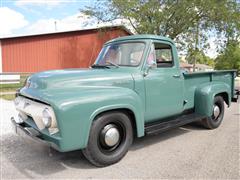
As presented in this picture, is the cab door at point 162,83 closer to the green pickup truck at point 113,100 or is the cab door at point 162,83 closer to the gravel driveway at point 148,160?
the green pickup truck at point 113,100

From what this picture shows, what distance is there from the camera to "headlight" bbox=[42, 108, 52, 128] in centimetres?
314

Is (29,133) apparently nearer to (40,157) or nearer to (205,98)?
(40,157)

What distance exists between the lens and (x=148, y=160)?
391 cm

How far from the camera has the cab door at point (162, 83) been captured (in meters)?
4.29

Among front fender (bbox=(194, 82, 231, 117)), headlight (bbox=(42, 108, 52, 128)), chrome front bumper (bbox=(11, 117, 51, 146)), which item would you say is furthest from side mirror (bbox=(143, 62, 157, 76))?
chrome front bumper (bbox=(11, 117, 51, 146))

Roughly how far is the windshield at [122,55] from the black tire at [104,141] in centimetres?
112

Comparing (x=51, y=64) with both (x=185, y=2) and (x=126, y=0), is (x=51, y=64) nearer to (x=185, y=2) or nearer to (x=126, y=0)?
(x=126, y=0)

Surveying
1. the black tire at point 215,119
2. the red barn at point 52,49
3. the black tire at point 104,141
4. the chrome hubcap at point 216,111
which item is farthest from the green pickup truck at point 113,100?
the red barn at point 52,49

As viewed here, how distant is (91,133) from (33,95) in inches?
41.0

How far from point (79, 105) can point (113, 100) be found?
1.86ft

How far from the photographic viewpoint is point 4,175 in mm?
3398

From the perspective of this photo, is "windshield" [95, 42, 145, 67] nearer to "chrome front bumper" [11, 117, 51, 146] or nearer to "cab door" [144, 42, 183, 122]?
"cab door" [144, 42, 183, 122]

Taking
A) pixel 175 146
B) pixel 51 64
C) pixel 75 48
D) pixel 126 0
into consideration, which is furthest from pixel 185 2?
pixel 175 146

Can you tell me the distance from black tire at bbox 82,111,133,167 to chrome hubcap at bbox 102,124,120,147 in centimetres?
2
